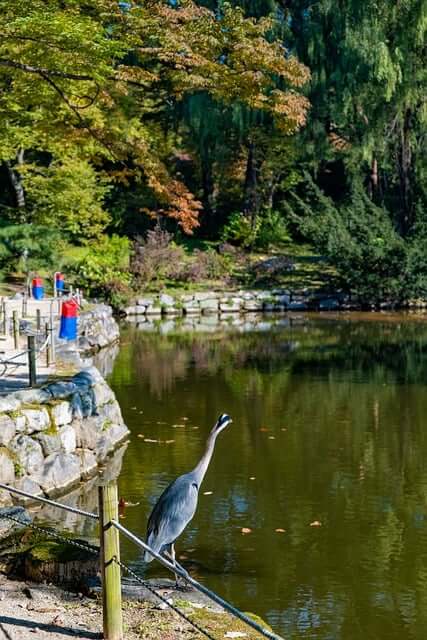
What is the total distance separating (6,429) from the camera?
32.2 ft

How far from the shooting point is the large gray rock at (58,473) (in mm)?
9953

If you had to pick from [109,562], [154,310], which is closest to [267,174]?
[154,310]

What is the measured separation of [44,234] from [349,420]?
15.5 m

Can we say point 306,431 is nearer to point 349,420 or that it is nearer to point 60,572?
point 349,420

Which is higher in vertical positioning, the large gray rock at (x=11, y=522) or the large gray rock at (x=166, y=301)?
the large gray rock at (x=166, y=301)

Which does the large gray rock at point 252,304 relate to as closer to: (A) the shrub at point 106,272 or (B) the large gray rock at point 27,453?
(A) the shrub at point 106,272

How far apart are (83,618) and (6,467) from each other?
4003 mm

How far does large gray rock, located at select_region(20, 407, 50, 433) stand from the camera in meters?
10.1

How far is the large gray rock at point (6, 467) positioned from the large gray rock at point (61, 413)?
880mm

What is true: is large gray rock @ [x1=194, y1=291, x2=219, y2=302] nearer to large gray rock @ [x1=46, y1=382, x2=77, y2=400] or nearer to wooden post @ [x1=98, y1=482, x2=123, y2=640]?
large gray rock @ [x1=46, y1=382, x2=77, y2=400]

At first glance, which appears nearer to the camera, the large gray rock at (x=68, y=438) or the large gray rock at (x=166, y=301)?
the large gray rock at (x=68, y=438)

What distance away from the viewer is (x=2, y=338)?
55.1ft

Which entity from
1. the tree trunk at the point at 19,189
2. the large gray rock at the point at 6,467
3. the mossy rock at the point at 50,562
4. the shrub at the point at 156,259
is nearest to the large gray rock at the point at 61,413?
the large gray rock at the point at 6,467

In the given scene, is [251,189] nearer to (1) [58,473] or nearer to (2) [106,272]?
(2) [106,272]
